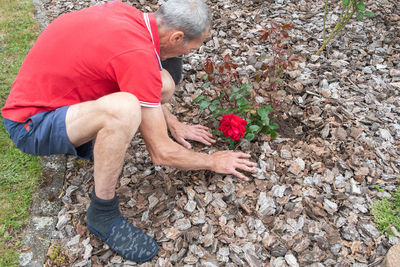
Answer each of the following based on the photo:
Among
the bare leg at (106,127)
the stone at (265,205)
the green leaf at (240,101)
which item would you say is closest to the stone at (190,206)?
the stone at (265,205)

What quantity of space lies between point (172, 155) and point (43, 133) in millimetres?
750

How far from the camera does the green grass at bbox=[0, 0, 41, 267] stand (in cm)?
212

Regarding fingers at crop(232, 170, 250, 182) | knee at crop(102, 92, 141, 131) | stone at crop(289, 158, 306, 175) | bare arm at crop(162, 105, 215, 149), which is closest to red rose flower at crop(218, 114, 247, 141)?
fingers at crop(232, 170, 250, 182)

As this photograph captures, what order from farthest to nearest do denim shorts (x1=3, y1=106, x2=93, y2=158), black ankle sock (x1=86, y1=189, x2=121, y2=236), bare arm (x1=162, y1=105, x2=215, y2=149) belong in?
bare arm (x1=162, y1=105, x2=215, y2=149)
black ankle sock (x1=86, y1=189, x2=121, y2=236)
denim shorts (x1=3, y1=106, x2=93, y2=158)

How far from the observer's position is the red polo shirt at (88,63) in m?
1.78

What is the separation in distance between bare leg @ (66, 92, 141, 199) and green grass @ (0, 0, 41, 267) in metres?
0.70

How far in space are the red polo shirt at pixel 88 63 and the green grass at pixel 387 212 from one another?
1592 millimetres

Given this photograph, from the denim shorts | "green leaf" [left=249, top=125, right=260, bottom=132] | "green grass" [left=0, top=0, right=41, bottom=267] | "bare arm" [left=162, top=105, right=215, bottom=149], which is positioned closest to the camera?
the denim shorts

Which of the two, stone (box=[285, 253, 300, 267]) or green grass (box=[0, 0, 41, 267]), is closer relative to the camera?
stone (box=[285, 253, 300, 267])

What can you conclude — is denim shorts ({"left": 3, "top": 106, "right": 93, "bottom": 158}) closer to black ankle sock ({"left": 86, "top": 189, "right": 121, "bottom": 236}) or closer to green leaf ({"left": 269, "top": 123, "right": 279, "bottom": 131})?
black ankle sock ({"left": 86, "top": 189, "right": 121, "bottom": 236})

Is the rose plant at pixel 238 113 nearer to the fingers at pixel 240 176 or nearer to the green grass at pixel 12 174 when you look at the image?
the fingers at pixel 240 176

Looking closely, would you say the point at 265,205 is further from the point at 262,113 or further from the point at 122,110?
the point at 122,110

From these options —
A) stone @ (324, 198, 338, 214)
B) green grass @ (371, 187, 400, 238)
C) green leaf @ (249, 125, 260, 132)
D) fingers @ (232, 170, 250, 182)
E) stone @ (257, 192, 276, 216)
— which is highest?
green leaf @ (249, 125, 260, 132)

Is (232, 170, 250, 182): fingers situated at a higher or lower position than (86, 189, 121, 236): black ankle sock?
lower
